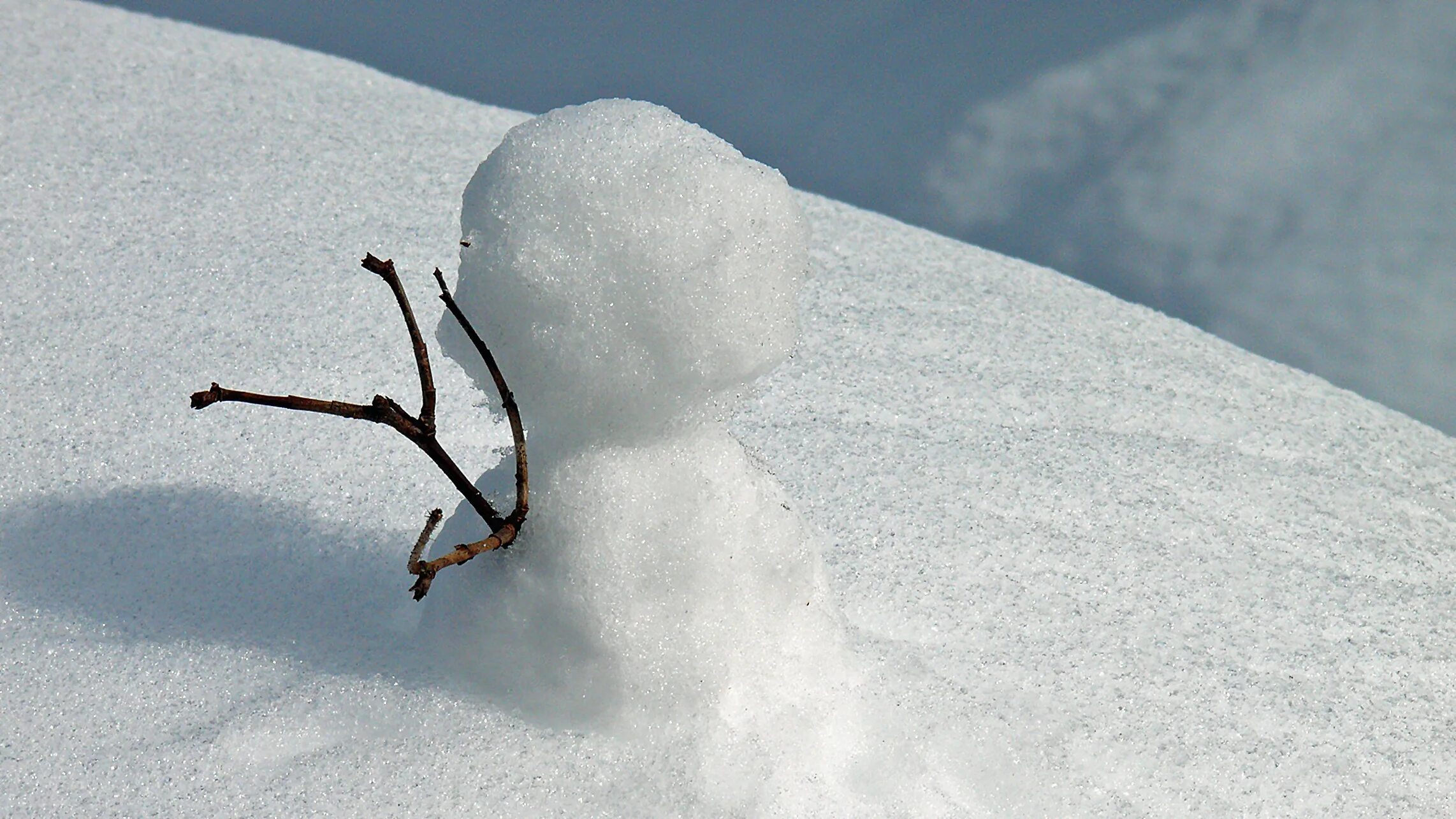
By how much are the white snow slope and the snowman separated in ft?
0.16

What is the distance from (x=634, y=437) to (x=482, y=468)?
0.60 metres

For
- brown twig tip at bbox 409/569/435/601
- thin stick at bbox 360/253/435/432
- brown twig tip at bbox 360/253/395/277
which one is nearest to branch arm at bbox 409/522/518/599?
brown twig tip at bbox 409/569/435/601

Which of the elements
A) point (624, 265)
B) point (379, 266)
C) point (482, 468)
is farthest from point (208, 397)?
point (482, 468)

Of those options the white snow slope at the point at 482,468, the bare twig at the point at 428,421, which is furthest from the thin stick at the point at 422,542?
the white snow slope at the point at 482,468

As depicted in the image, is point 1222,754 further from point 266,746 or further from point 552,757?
point 266,746

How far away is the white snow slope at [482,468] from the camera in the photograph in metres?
1.08

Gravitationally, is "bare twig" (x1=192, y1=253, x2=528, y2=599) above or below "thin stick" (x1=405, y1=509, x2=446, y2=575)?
above

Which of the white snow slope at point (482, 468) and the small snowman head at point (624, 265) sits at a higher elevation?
the small snowman head at point (624, 265)

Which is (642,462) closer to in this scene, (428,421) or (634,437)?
(634,437)

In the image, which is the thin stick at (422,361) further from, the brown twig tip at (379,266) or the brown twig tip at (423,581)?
the brown twig tip at (423,581)

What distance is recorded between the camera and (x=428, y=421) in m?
0.99

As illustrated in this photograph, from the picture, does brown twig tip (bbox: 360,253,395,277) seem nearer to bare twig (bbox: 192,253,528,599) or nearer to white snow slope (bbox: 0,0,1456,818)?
bare twig (bbox: 192,253,528,599)

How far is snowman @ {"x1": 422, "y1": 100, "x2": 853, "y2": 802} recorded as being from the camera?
1.01 metres

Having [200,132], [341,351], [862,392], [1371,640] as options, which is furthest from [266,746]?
[200,132]
